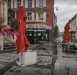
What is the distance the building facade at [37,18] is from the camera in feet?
163

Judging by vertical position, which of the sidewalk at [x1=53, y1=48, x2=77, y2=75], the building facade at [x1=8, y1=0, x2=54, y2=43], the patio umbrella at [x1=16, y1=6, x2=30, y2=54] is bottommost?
the sidewalk at [x1=53, y1=48, x2=77, y2=75]

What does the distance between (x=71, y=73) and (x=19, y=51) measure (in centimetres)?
371

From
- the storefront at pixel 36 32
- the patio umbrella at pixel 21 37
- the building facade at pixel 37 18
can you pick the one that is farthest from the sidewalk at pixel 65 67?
the building facade at pixel 37 18

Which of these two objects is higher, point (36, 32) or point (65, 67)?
point (36, 32)

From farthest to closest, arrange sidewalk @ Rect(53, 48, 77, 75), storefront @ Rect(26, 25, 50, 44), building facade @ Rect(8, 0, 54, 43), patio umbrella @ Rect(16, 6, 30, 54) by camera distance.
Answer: building facade @ Rect(8, 0, 54, 43)
storefront @ Rect(26, 25, 50, 44)
patio umbrella @ Rect(16, 6, 30, 54)
sidewalk @ Rect(53, 48, 77, 75)

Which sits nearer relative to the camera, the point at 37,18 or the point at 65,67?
the point at 65,67

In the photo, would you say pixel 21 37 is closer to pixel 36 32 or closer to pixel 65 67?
pixel 65 67

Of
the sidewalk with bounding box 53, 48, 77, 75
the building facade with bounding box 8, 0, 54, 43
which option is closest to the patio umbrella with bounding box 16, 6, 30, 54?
the sidewalk with bounding box 53, 48, 77, 75

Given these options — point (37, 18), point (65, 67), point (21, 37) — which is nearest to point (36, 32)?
point (37, 18)

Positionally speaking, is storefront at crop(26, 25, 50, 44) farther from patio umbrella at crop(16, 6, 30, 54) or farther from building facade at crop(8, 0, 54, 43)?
patio umbrella at crop(16, 6, 30, 54)

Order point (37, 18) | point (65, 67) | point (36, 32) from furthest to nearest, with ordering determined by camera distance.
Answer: point (37, 18) < point (36, 32) < point (65, 67)

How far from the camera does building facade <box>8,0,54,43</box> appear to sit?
49812mm

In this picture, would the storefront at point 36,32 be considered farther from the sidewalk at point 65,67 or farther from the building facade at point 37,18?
the sidewalk at point 65,67

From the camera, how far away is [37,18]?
5312 centimetres
